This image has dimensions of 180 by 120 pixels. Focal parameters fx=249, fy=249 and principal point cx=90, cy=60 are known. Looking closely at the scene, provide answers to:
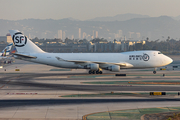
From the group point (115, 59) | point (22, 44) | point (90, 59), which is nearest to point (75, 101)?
point (90, 59)

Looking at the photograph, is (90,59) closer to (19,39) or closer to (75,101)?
(19,39)

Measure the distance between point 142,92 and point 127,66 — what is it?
2133 cm

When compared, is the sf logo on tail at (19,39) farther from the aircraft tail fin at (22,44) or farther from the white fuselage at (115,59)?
the white fuselage at (115,59)

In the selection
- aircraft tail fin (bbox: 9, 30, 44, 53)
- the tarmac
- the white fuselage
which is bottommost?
the tarmac

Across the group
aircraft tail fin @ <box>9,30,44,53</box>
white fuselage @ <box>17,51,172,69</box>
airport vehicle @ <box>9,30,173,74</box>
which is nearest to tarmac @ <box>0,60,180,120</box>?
airport vehicle @ <box>9,30,173,74</box>

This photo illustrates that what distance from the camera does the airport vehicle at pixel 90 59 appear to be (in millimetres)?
54156

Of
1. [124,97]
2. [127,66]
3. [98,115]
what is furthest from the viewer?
[127,66]

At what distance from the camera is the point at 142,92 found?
33.3m

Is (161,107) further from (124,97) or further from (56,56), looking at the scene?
(56,56)

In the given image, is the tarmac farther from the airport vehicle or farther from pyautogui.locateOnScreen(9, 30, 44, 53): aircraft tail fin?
pyautogui.locateOnScreen(9, 30, 44, 53): aircraft tail fin

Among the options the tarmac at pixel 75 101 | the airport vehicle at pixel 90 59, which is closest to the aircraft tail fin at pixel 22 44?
the airport vehicle at pixel 90 59

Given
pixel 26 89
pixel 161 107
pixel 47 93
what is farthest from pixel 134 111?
pixel 26 89

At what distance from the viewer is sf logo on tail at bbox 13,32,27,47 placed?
2176 inches

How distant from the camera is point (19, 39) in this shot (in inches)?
2188
